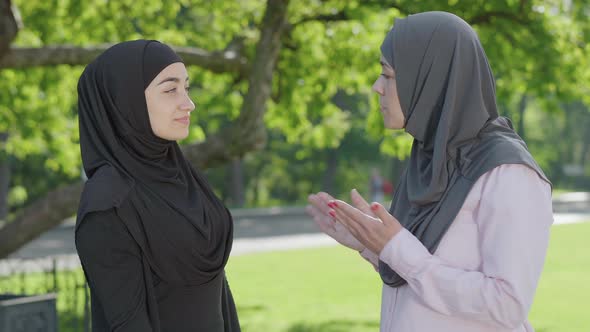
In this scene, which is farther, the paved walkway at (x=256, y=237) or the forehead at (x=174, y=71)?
the paved walkway at (x=256, y=237)

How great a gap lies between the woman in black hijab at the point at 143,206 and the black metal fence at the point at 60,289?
3631 millimetres

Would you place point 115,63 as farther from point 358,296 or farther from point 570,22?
point 358,296

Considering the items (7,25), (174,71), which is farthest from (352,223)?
(7,25)

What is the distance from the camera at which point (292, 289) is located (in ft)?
42.1

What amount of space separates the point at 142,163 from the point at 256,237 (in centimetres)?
1978

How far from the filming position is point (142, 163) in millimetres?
2918

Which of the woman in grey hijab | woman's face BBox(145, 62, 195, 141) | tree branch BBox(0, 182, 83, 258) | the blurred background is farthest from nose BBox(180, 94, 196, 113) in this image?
tree branch BBox(0, 182, 83, 258)

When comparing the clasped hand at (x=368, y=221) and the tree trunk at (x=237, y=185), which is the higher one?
the clasped hand at (x=368, y=221)

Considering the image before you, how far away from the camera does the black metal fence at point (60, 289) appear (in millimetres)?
7930

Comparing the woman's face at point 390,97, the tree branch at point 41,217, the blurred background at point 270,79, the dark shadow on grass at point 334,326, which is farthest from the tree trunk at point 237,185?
the woman's face at point 390,97

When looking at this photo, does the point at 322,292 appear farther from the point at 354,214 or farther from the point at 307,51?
the point at 354,214

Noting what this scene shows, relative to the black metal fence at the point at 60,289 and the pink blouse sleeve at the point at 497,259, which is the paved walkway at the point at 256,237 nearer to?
the black metal fence at the point at 60,289

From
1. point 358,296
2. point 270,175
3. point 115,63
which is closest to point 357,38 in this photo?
point 358,296

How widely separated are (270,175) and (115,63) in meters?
38.9
